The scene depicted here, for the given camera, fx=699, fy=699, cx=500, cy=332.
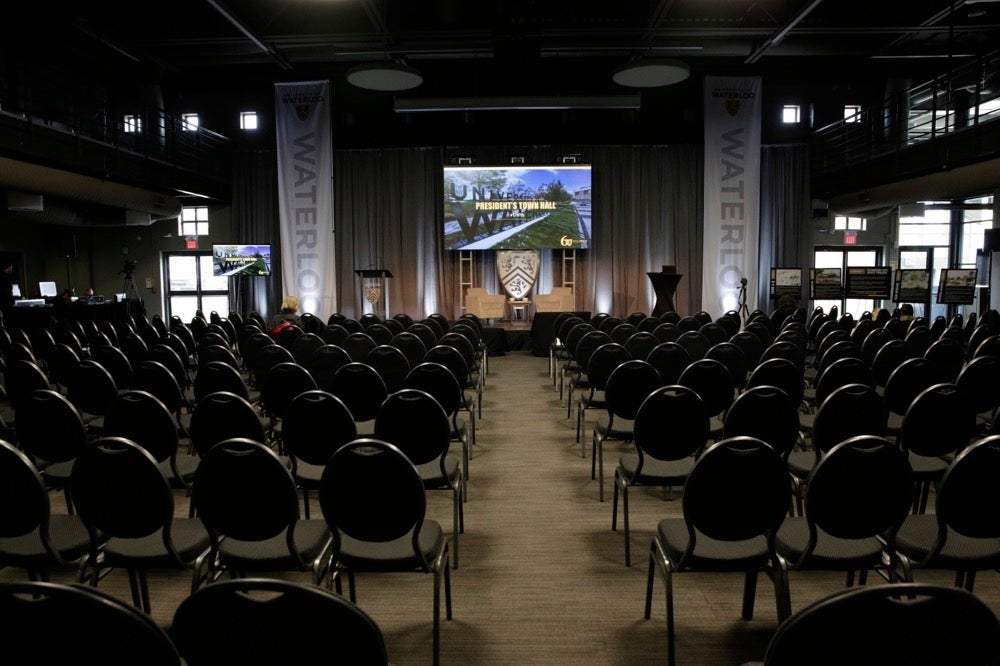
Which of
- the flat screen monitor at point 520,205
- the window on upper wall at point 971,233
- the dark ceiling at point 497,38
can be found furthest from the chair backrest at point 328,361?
the window on upper wall at point 971,233

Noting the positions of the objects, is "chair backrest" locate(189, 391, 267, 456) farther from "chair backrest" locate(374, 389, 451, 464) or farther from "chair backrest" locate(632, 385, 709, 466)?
"chair backrest" locate(632, 385, 709, 466)

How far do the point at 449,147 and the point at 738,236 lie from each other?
22.3 ft

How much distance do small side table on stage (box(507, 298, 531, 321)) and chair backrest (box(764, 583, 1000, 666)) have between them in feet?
46.4

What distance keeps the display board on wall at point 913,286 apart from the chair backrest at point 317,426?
1108cm

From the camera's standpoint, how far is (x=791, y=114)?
16.0 meters

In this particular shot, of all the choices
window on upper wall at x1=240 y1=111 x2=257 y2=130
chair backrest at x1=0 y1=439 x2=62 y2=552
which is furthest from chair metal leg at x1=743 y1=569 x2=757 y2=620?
window on upper wall at x1=240 y1=111 x2=257 y2=130

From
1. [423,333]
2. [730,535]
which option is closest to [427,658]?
[730,535]

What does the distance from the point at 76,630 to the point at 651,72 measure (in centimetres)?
1098

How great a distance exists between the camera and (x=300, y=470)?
12.8ft

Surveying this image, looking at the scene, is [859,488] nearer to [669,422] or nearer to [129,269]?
[669,422]

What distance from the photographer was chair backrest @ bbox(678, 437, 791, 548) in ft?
8.56

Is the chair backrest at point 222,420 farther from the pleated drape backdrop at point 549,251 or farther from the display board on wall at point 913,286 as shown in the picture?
the pleated drape backdrop at point 549,251

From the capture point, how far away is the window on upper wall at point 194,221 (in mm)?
16656

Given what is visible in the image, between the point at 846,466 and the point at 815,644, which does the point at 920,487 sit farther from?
the point at 815,644
